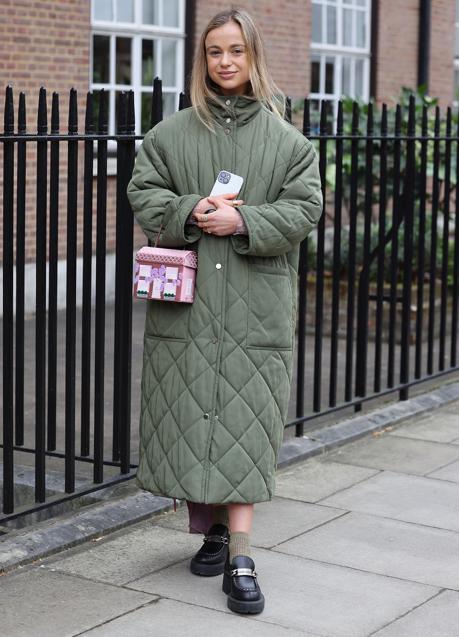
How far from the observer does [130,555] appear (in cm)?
468

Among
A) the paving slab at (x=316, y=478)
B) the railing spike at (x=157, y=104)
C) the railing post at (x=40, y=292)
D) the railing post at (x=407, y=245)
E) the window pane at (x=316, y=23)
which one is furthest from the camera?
the window pane at (x=316, y=23)

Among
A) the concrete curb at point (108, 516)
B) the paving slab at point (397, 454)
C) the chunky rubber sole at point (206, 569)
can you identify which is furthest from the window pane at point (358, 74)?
the chunky rubber sole at point (206, 569)

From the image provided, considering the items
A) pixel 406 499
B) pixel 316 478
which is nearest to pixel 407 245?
pixel 316 478

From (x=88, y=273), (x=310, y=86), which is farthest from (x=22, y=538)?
(x=310, y=86)

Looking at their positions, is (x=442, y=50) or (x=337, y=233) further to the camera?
(x=442, y=50)

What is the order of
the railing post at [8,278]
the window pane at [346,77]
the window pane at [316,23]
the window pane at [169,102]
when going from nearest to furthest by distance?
the railing post at [8,278] < the window pane at [169,102] < the window pane at [316,23] < the window pane at [346,77]

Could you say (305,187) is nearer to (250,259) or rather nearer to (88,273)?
(250,259)

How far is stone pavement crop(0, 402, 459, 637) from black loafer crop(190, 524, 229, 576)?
0.11ft

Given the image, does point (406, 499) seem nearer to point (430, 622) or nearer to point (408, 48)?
point (430, 622)

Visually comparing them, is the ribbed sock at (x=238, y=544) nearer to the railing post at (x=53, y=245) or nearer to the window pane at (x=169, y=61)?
the railing post at (x=53, y=245)

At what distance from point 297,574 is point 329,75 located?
11.1 m

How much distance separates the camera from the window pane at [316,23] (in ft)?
47.5

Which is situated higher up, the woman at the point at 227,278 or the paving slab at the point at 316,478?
the woman at the point at 227,278

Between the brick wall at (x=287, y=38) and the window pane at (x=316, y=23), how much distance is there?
574 millimetres
